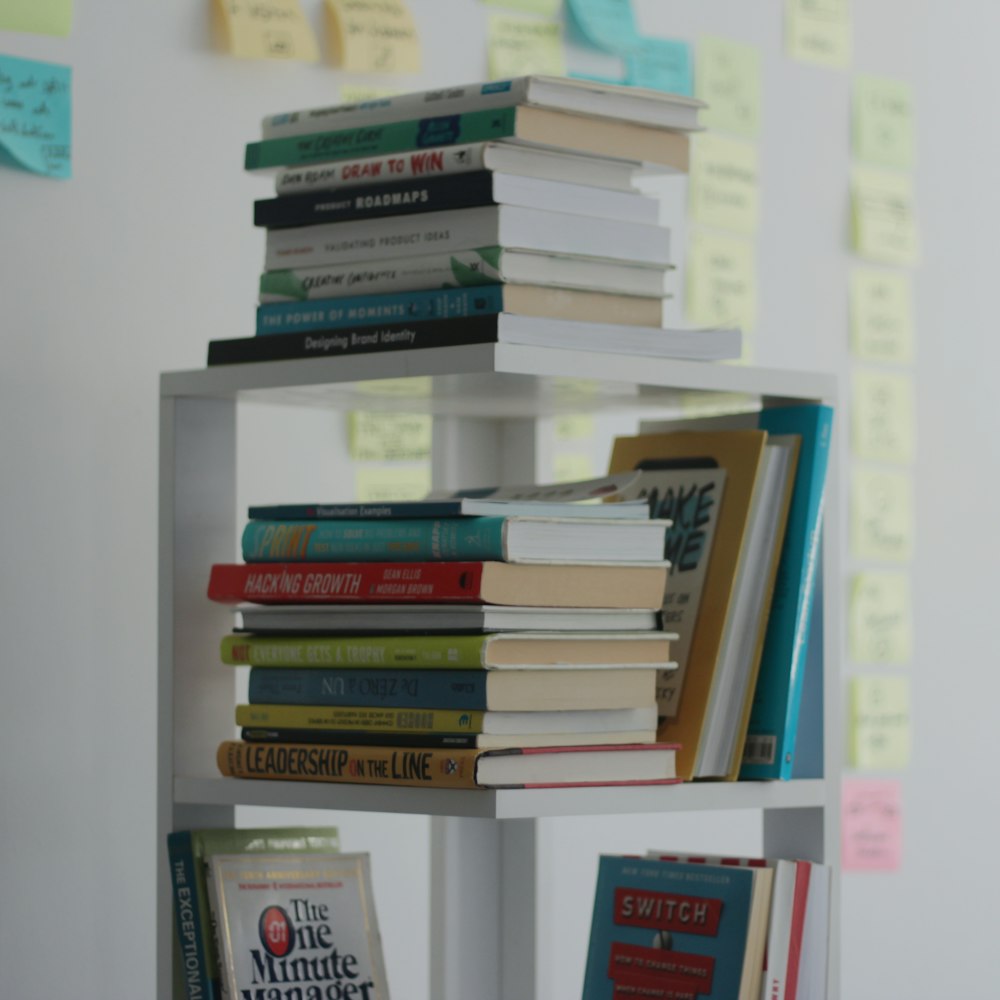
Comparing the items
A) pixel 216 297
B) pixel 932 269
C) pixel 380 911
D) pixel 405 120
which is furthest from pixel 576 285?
pixel 932 269

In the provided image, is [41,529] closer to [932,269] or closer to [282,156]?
[282,156]

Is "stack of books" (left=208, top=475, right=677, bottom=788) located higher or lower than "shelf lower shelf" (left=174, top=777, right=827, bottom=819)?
higher

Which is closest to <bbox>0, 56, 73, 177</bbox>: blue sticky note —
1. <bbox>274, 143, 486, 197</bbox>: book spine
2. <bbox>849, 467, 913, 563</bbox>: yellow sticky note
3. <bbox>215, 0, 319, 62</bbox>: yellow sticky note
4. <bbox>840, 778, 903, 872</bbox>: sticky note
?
<bbox>215, 0, 319, 62</bbox>: yellow sticky note

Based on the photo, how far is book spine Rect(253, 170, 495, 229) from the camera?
120 centimetres

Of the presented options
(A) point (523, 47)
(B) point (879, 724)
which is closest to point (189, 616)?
(A) point (523, 47)

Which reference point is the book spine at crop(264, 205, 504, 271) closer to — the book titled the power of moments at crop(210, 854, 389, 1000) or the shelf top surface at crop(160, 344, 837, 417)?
the shelf top surface at crop(160, 344, 837, 417)

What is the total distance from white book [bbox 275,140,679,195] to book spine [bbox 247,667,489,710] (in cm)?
35

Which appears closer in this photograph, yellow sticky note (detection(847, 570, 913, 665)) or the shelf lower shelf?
the shelf lower shelf

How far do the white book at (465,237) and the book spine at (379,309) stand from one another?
30 mm

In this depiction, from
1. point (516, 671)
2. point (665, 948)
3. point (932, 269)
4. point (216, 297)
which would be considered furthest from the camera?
point (932, 269)

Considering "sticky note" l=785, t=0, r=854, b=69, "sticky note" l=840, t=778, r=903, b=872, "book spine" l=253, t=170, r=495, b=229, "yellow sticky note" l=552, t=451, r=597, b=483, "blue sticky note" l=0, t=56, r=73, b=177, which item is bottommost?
"sticky note" l=840, t=778, r=903, b=872

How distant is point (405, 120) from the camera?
125 centimetres

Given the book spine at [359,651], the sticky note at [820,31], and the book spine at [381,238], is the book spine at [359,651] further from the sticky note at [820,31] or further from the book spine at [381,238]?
the sticky note at [820,31]

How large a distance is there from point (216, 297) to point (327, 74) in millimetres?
242
